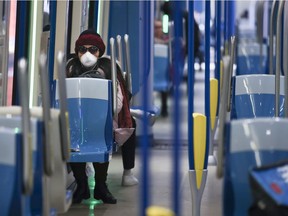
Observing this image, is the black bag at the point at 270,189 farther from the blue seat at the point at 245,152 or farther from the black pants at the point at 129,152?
the black pants at the point at 129,152

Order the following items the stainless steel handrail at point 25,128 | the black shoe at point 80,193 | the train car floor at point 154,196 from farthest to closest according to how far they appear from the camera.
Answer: the black shoe at point 80,193 < the train car floor at point 154,196 < the stainless steel handrail at point 25,128

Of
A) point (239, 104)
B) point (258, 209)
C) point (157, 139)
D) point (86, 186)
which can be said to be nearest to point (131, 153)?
point (86, 186)

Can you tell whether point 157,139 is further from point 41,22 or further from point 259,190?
point 259,190

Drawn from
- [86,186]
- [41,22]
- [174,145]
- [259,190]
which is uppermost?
[41,22]

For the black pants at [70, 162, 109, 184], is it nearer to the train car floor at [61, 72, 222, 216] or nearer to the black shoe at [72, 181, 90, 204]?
the black shoe at [72, 181, 90, 204]

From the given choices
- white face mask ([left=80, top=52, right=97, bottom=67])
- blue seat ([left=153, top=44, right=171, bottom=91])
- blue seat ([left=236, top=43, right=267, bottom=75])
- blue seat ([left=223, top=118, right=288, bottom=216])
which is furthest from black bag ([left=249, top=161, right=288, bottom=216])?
blue seat ([left=153, top=44, right=171, bottom=91])

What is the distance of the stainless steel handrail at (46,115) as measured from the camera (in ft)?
10.5

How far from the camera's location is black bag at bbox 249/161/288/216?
285 centimetres

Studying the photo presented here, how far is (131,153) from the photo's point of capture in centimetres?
604

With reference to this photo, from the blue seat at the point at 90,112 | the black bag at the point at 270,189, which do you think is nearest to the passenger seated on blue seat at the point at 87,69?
the blue seat at the point at 90,112

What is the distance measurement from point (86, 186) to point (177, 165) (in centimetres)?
278

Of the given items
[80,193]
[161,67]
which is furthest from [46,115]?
[161,67]

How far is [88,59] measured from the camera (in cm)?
550

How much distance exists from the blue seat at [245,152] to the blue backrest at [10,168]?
886 millimetres
